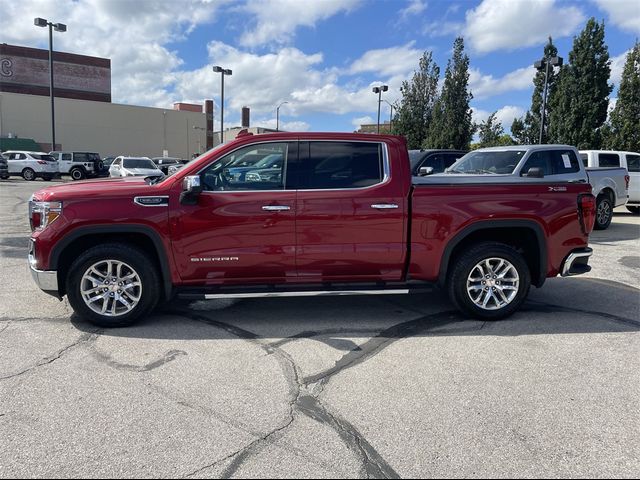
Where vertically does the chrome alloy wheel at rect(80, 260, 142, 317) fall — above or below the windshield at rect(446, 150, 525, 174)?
below

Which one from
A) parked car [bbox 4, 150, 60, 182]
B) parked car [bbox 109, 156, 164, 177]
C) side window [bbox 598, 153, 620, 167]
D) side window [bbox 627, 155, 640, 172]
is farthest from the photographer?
parked car [bbox 4, 150, 60, 182]

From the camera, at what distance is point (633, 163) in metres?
13.8

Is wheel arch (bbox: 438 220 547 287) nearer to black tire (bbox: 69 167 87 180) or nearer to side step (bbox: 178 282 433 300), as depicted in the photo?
side step (bbox: 178 282 433 300)

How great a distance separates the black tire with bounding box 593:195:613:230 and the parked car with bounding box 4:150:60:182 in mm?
29902

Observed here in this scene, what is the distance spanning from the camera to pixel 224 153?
186 inches

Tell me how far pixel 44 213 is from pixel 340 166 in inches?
113

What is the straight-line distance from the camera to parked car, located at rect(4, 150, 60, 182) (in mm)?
29750

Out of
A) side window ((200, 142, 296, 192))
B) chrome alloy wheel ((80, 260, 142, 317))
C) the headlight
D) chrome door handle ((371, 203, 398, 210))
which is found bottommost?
chrome alloy wheel ((80, 260, 142, 317))

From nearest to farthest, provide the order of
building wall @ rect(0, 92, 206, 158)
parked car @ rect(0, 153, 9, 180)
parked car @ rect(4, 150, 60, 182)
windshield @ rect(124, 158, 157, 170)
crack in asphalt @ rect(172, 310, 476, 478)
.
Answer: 1. crack in asphalt @ rect(172, 310, 476, 478)
2. windshield @ rect(124, 158, 157, 170)
3. parked car @ rect(0, 153, 9, 180)
4. parked car @ rect(4, 150, 60, 182)
5. building wall @ rect(0, 92, 206, 158)

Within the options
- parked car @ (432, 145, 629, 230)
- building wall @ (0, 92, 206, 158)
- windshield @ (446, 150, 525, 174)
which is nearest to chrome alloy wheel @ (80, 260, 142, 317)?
parked car @ (432, 145, 629, 230)

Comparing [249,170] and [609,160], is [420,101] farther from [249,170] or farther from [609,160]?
[249,170]

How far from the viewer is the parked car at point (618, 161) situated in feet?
42.2

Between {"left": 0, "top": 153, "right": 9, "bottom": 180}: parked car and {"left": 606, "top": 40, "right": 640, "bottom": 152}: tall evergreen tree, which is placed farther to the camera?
{"left": 0, "top": 153, "right": 9, "bottom": 180}: parked car

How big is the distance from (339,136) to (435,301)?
7.86 ft
